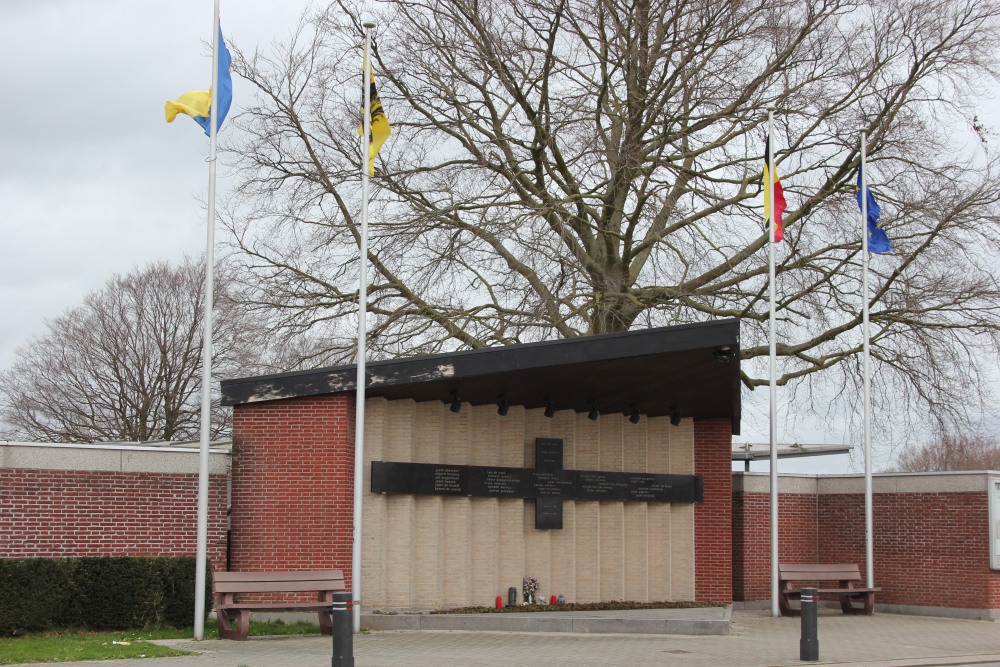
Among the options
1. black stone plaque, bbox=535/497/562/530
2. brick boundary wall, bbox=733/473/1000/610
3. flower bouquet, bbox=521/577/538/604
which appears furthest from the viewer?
brick boundary wall, bbox=733/473/1000/610

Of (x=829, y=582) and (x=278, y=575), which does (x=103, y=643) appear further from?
(x=829, y=582)

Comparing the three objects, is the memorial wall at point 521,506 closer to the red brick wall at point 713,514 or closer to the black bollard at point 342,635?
the red brick wall at point 713,514

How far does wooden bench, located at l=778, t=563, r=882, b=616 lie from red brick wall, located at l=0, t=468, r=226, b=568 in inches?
413

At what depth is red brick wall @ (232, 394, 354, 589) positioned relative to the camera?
1669 centimetres

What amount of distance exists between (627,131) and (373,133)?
7634 millimetres

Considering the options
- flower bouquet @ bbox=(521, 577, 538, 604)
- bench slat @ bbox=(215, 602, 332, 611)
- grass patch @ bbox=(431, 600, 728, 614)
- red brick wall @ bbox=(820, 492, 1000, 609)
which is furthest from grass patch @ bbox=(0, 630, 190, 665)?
red brick wall @ bbox=(820, 492, 1000, 609)

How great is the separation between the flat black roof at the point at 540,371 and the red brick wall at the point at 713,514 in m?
2.78

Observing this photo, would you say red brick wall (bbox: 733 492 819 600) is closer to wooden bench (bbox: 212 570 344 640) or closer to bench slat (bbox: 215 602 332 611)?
wooden bench (bbox: 212 570 344 640)

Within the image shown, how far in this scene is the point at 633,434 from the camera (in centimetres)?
2128

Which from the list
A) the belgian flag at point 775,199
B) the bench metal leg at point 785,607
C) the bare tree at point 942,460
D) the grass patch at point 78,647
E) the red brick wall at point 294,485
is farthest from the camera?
the bare tree at point 942,460

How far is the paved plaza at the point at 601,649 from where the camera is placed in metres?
13.4

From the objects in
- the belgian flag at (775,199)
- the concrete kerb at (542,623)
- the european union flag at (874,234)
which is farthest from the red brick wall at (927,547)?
the concrete kerb at (542,623)

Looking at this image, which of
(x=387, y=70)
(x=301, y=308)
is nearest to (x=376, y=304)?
(x=301, y=308)

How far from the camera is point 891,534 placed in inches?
908
